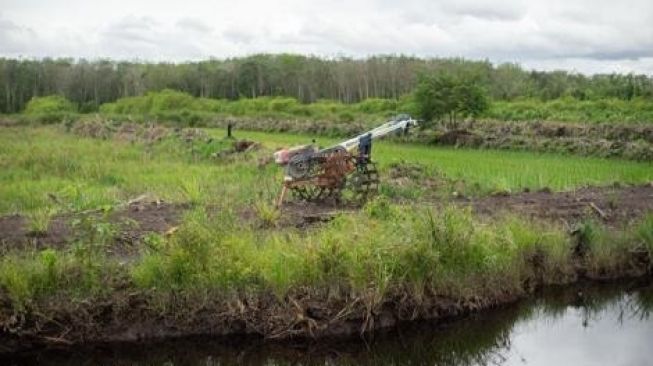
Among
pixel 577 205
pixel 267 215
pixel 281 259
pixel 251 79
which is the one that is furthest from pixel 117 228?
pixel 251 79

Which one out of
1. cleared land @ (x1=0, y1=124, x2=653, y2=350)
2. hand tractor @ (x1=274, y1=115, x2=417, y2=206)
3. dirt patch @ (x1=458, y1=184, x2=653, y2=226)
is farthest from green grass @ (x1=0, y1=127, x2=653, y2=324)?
dirt patch @ (x1=458, y1=184, x2=653, y2=226)

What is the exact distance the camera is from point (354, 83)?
80250mm

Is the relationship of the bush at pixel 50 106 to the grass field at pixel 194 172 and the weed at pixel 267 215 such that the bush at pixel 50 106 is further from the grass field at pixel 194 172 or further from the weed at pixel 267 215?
the weed at pixel 267 215

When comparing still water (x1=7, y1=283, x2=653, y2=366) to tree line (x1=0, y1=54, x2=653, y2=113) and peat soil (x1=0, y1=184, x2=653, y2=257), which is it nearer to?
peat soil (x1=0, y1=184, x2=653, y2=257)

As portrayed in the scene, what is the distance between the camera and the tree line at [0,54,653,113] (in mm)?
78125

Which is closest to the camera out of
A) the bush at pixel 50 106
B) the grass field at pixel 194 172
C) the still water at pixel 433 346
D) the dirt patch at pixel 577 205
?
the still water at pixel 433 346

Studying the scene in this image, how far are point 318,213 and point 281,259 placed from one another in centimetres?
446

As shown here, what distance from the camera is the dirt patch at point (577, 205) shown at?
46.7 feet

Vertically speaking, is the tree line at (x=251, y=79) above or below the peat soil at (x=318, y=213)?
above

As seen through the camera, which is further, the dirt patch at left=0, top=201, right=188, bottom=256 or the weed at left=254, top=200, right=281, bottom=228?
the weed at left=254, top=200, right=281, bottom=228

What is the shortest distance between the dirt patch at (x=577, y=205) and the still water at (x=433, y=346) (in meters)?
2.95

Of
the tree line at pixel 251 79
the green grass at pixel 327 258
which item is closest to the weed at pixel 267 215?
the green grass at pixel 327 258

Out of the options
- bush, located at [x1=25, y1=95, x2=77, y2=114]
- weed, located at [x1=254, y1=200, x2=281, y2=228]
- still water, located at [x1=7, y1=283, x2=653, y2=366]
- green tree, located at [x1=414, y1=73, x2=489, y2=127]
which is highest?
green tree, located at [x1=414, y1=73, x2=489, y2=127]

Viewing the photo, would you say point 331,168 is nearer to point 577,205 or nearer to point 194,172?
point 577,205
